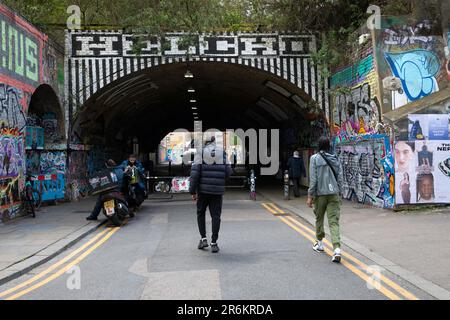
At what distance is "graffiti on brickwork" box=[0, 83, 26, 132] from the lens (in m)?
11.6

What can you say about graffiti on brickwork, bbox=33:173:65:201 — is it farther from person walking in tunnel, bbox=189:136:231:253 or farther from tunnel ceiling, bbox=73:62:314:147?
person walking in tunnel, bbox=189:136:231:253

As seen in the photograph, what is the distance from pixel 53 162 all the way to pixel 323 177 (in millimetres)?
11508

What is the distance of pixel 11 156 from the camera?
1221 centimetres

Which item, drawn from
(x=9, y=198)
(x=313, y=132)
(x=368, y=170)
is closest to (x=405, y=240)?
(x=368, y=170)

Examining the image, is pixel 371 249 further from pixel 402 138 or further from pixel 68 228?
pixel 68 228

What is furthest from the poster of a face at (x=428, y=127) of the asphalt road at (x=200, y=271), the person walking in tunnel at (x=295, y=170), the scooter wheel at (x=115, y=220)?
the scooter wheel at (x=115, y=220)

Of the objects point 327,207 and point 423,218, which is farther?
point 423,218

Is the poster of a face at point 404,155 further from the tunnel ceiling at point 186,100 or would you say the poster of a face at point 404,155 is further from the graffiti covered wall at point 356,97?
the tunnel ceiling at point 186,100

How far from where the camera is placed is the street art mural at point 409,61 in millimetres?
12922

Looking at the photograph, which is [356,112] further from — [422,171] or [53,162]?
[53,162]
